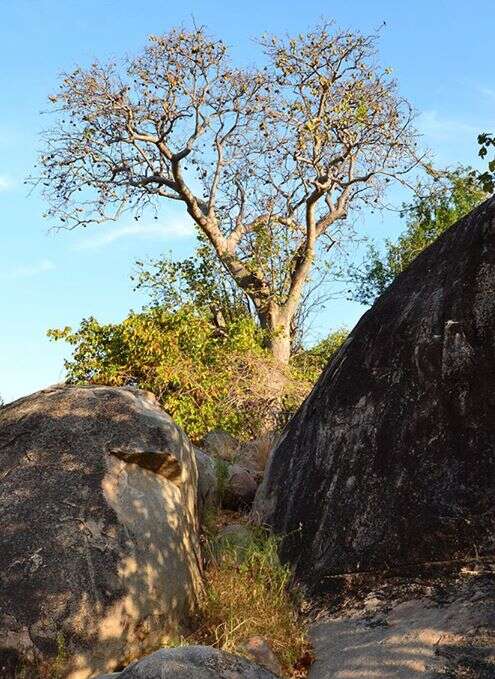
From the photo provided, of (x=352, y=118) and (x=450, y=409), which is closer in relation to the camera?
(x=450, y=409)

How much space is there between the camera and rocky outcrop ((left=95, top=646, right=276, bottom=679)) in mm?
4211

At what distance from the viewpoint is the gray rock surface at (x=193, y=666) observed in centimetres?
421

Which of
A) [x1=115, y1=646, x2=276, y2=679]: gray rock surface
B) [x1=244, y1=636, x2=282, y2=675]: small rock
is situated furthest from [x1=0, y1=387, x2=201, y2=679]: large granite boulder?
[x1=115, y1=646, x2=276, y2=679]: gray rock surface

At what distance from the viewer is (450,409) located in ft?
19.3

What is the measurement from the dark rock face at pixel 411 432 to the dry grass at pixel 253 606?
0.23m

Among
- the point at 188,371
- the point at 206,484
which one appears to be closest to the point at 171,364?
the point at 188,371

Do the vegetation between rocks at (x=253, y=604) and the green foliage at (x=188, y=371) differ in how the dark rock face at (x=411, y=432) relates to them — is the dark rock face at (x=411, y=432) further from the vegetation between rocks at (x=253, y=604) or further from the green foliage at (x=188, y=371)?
the green foliage at (x=188, y=371)

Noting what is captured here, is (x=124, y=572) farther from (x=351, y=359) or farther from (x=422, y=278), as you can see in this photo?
(x=422, y=278)

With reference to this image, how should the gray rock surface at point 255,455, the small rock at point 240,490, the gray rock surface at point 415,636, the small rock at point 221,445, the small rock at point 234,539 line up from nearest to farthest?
the gray rock surface at point 415,636
the small rock at point 234,539
the small rock at point 240,490
the gray rock surface at point 255,455
the small rock at point 221,445

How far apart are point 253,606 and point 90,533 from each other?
1354mm

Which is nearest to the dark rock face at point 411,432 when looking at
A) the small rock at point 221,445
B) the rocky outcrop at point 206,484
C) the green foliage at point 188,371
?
the rocky outcrop at point 206,484

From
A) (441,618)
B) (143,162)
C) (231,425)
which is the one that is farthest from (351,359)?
(143,162)

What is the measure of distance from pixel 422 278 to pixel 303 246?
1697cm

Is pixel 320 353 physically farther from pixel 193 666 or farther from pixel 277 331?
pixel 193 666
